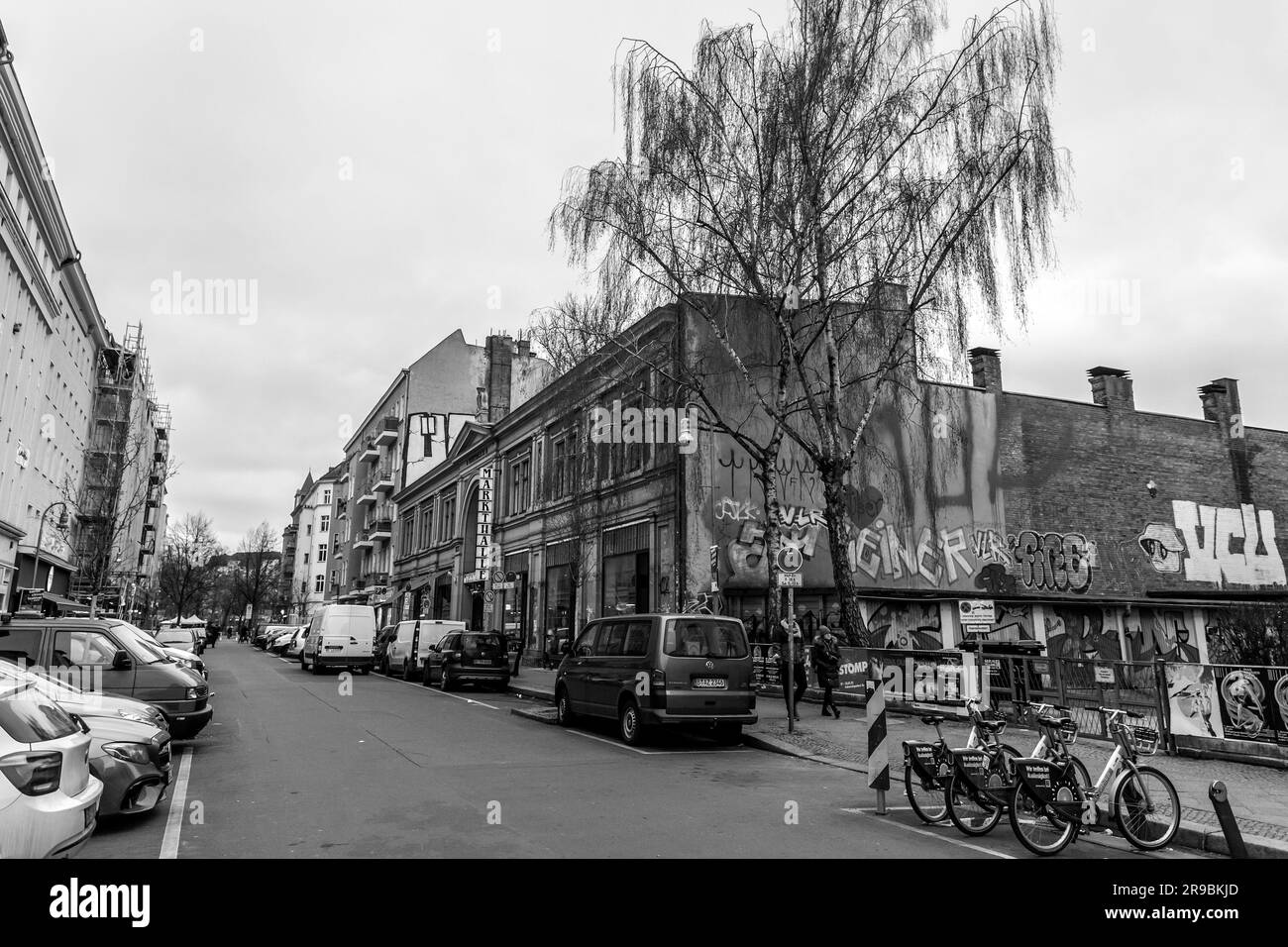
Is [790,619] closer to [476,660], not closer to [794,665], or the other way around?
[794,665]

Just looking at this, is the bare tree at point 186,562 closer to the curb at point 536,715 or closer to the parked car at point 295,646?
the parked car at point 295,646

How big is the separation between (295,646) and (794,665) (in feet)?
118

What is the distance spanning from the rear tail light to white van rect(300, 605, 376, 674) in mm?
27681

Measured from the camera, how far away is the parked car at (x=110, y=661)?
11.0 m

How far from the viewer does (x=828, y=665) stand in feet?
52.9

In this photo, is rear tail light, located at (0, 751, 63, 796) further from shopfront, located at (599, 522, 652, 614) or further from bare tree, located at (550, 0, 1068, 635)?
shopfront, located at (599, 522, 652, 614)

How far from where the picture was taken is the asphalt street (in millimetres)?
6824

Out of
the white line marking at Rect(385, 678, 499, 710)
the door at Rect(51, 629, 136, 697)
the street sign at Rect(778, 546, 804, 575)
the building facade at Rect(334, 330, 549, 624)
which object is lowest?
the white line marking at Rect(385, 678, 499, 710)

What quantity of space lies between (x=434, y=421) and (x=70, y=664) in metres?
48.7

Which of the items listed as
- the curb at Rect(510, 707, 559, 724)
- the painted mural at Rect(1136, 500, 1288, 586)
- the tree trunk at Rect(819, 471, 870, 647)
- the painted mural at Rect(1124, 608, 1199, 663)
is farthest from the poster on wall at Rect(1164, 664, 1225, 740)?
the painted mural at Rect(1136, 500, 1288, 586)

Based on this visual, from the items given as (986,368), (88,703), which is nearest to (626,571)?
(986,368)

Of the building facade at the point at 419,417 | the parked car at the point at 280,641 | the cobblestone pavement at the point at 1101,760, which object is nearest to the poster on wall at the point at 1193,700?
the cobblestone pavement at the point at 1101,760

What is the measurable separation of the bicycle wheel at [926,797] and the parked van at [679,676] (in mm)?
4872
